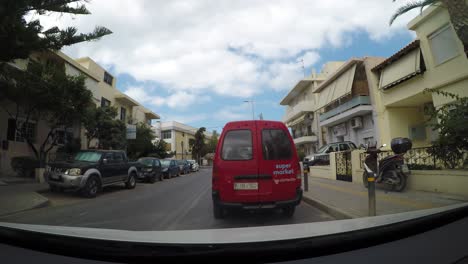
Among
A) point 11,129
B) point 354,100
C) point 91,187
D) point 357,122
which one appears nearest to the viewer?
→ point 91,187

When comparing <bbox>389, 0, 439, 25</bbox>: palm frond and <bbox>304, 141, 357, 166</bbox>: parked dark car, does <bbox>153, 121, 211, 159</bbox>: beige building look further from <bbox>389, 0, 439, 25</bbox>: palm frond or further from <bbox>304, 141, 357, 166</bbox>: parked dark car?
<bbox>389, 0, 439, 25</bbox>: palm frond

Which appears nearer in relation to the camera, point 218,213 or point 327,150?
point 218,213

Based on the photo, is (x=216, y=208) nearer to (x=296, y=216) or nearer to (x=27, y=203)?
(x=296, y=216)

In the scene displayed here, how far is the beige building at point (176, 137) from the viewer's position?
5409 centimetres

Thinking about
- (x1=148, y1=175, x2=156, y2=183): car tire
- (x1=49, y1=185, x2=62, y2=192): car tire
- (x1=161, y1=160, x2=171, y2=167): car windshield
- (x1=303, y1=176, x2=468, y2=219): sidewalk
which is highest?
(x1=161, y1=160, x2=171, y2=167): car windshield

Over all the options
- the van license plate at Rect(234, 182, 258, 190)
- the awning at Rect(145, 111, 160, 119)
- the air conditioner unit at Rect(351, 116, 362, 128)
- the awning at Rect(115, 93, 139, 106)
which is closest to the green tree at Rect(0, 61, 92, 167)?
the van license plate at Rect(234, 182, 258, 190)

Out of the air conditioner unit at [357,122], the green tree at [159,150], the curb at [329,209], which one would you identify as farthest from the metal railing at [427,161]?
the green tree at [159,150]

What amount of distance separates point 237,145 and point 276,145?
80cm

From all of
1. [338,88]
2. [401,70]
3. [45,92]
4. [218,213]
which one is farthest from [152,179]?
[338,88]

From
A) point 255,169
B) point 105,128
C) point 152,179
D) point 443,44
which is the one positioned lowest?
point 152,179

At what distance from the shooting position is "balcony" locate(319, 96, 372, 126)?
19.0 metres

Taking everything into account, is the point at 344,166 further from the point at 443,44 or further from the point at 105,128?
the point at 105,128

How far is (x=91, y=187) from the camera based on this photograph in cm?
992

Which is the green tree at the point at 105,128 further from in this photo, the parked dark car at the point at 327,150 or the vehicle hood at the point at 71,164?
the parked dark car at the point at 327,150
